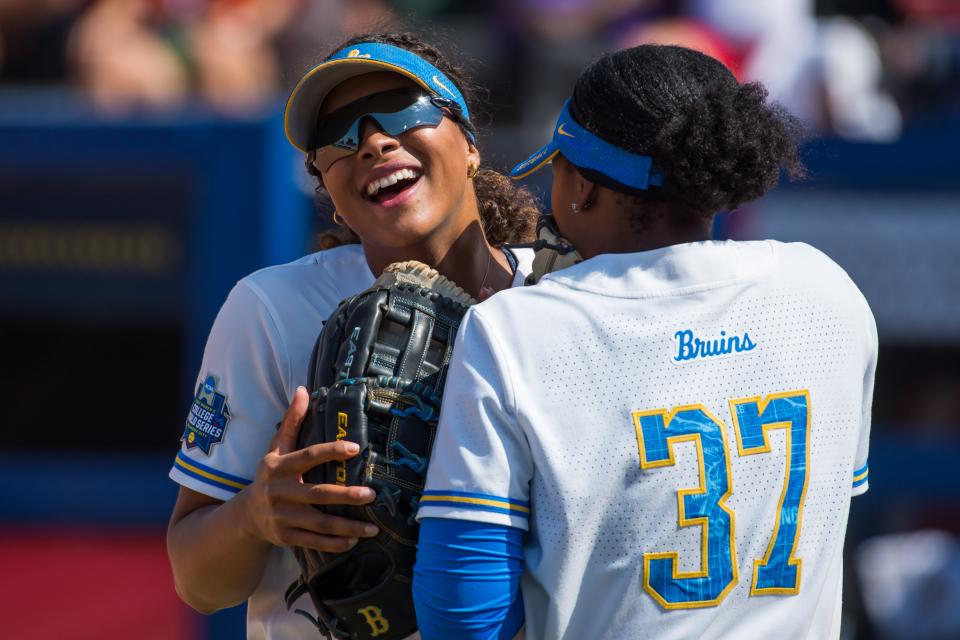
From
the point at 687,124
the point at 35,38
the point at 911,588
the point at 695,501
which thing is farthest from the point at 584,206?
the point at 35,38

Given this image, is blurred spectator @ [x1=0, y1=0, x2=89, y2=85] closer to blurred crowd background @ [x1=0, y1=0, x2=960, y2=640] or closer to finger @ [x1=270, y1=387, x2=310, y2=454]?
blurred crowd background @ [x1=0, y1=0, x2=960, y2=640]

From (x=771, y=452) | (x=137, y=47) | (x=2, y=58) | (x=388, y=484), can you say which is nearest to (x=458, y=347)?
(x=388, y=484)

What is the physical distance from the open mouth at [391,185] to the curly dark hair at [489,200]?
14cm

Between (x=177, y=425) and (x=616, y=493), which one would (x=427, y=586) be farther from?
(x=177, y=425)

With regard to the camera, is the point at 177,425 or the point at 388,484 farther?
the point at 177,425

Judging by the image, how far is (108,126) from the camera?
4820mm

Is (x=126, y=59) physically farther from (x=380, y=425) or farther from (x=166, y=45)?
(x=380, y=425)

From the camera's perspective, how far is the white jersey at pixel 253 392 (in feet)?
5.92

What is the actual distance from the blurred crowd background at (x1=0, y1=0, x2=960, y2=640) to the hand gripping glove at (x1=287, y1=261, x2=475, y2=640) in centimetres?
276

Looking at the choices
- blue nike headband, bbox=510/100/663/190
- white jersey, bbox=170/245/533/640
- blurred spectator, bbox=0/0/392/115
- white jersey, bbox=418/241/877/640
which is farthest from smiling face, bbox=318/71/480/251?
blurred spectator, bbox=0/0/392/115

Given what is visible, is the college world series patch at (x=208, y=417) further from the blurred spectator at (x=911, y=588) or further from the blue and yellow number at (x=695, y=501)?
the blurred spectator at (x=911, y=588)

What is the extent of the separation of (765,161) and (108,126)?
147 inches

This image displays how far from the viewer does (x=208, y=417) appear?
182 centimetres

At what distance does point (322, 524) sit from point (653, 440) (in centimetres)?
43
